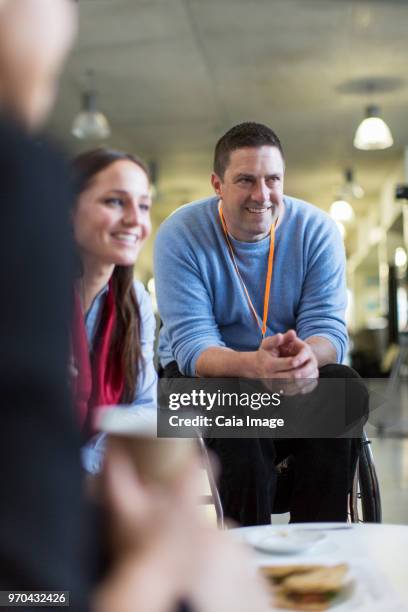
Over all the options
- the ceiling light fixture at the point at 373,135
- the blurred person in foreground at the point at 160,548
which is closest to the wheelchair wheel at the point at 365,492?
the blurred person in foreground at the point at 160,548

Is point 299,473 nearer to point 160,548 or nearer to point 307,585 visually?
point 307,585

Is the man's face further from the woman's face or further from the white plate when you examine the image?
the white plate

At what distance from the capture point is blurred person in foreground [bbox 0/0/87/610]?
11.5 inches

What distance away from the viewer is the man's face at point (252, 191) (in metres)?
1.77

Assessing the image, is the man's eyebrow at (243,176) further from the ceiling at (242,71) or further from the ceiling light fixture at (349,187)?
the ceiling light fixture at (349,187)

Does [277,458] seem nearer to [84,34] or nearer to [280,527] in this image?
[280,527]

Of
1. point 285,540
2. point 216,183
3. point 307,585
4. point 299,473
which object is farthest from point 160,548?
point 216,183

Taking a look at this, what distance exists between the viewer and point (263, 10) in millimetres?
4016

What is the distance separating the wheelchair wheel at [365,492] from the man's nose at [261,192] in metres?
0.61

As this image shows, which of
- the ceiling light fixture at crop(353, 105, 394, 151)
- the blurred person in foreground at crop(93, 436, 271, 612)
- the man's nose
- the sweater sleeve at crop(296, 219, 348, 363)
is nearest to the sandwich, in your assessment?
the blurred person in foreground at crop(93, 436, 271, 612)

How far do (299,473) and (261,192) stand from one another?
66 centimetres

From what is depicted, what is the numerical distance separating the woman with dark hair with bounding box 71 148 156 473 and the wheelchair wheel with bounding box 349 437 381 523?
50 cm

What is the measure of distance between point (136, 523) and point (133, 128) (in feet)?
20.6

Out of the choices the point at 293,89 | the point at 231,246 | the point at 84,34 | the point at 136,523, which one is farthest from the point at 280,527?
the point at 293,89
